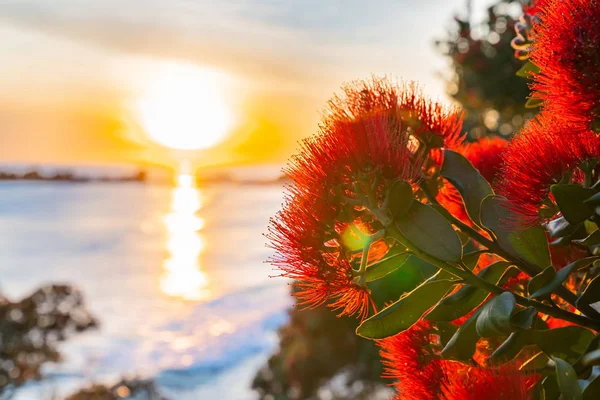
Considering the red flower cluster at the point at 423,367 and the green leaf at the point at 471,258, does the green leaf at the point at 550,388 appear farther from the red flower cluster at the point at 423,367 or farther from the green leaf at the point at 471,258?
the green leaf at the point at 471,258

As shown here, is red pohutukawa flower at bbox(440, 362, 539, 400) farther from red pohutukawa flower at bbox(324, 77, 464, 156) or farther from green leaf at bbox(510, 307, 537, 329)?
red pohutukawa flower at bbox(324, 77, 464, 156)

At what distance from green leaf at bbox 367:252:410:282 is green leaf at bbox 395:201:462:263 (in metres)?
0.04

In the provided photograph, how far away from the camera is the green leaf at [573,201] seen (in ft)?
1.36

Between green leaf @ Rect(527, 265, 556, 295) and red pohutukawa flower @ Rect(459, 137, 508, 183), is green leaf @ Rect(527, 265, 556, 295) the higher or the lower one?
the lower one

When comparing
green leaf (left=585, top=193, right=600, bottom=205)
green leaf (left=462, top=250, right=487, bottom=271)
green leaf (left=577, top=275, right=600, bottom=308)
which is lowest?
green leaf (left=577, top=275, right=600, bottom=308)

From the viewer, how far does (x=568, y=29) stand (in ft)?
1.35

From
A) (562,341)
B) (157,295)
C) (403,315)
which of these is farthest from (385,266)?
(157,295)

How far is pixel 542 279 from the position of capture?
0.47 meters

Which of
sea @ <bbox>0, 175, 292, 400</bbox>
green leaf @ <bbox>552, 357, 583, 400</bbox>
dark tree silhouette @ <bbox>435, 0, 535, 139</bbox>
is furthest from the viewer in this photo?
sea @ <bbox>0, 175, 292, 400</bbox>

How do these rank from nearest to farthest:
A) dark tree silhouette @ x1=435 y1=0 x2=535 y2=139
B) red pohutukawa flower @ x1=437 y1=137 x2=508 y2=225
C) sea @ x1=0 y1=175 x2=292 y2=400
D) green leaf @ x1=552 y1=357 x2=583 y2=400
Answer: green leaf @ x1=552 y1=357 x2=583 y2=400 < red pohutukawa flower @ x1=437 y1=137 x2=508 y2=225 < dark tree silhouette @ x1=435 y1=0 x2=535 y2=139 < sea @ x1=0 y1=175 x2=292 y2=400

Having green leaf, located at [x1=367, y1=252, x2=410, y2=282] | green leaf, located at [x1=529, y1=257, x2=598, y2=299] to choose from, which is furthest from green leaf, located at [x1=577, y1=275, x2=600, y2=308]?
green leaf, located at [x1=367, y1=252, x2=410, y2=282]

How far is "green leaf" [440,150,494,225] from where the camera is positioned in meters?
0.56

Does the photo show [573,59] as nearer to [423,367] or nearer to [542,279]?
[542,279]

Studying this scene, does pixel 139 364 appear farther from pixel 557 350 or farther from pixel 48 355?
pixel 557 350
